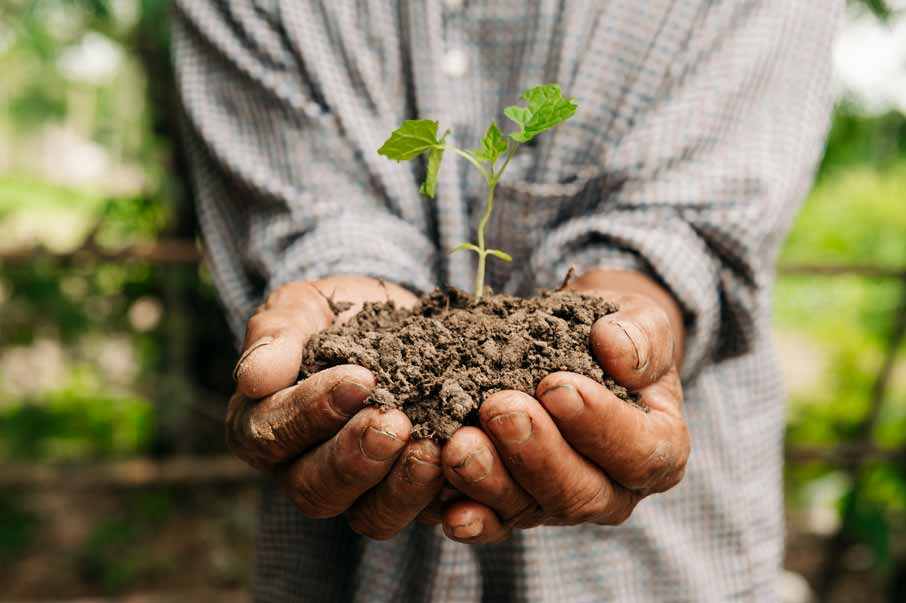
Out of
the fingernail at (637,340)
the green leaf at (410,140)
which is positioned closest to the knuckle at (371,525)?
the fingernail at (637,340)

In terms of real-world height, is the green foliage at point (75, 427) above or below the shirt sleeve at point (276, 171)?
below

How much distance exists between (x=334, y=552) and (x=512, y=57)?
103cm

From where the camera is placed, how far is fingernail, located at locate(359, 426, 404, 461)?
0.99 m

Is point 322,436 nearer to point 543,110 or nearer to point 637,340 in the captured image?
point 637,340

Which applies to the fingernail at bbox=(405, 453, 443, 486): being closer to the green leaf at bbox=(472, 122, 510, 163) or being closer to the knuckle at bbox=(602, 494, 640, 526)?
the knuckle at bbox=(602, 494, 640, 526)

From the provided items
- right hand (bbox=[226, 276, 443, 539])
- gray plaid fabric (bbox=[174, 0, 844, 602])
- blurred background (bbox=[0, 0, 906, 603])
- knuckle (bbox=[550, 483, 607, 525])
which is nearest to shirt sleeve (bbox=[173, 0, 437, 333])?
gray plaid fabric (bbox=[174, 0, 844, 602])

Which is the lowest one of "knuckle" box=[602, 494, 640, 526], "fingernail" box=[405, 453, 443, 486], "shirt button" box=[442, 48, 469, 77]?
"knuckle" box=[602, 494, 640, 526]

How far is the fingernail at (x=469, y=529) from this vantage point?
105 centimetres

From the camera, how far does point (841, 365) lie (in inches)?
162

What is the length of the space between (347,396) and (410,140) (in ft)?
1.36

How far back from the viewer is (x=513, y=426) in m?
0.98

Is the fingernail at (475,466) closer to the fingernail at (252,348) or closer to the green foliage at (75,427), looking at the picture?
the fingernail at (252,348)

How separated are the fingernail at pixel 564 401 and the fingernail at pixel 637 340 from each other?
126mm

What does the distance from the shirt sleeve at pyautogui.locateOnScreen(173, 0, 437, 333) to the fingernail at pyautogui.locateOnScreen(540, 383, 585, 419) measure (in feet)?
1.64
